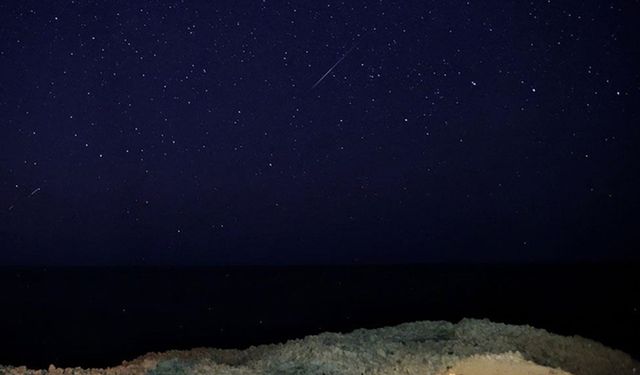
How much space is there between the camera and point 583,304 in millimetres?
20562

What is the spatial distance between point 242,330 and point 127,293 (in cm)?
1929

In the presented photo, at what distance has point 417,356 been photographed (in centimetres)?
748

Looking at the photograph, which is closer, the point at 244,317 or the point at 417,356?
the point at 417,356

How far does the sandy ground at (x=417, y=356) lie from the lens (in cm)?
706

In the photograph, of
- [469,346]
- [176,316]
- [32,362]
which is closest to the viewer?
[469,346]

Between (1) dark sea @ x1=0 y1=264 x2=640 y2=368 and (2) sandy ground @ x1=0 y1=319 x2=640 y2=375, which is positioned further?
(1) dark sea @ x1=0 y1=264 x2=640 y2=368

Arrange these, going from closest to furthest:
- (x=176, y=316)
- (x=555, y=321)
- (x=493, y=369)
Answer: (x=493, y=369), (x=555, y=321), (x=176, y=316)

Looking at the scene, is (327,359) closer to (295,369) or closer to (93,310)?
(295,369)

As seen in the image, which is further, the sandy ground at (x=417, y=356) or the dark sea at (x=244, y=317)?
the dark sea at (x=244, y=317)

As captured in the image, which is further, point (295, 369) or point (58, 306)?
point (58, 306)

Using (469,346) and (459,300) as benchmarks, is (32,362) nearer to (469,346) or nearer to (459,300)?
→ (469,346)

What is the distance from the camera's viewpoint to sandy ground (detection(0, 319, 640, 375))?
7059mm

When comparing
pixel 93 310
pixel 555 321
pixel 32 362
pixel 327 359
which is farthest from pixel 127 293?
pixel 327 359

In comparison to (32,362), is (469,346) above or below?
above
